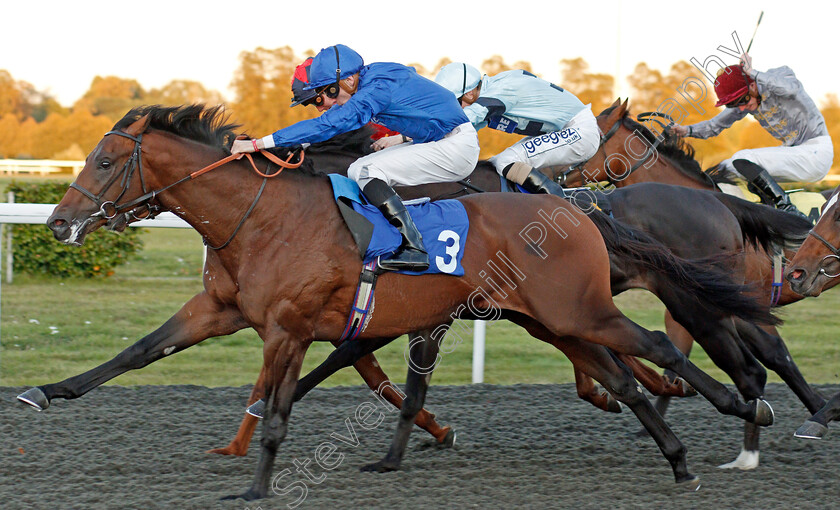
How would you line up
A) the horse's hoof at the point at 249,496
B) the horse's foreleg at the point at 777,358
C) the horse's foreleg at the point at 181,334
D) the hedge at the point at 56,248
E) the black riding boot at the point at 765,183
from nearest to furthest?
the horse's hoof at the point at 249,496 < the horse's foreleg at the point at 181,334 < the horse's foreleg at the point at 777,358 < the black riding boot at the point at 765,183 < the hedge at the point at 56,248

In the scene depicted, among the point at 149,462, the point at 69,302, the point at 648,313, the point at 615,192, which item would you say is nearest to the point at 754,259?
the point at 615,192

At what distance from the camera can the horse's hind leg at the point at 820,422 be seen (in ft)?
13.1

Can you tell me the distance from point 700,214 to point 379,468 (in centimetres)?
200

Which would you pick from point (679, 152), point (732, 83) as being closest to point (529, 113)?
point (679, 152)

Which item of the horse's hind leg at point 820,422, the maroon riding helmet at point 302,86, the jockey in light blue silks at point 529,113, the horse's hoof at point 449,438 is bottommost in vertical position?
the horse's hoof at point 449,438

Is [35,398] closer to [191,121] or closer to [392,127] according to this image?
[191,121]

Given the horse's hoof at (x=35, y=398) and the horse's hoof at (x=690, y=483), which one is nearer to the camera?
the horse's hoof at (x=690, y=483)

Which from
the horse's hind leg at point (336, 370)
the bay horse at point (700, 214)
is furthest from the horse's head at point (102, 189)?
the bay horse at point (700, 214)

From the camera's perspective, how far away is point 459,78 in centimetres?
468

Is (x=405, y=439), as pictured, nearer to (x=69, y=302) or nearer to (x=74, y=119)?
(x=69, y=302)

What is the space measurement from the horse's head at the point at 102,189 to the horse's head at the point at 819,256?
9.26ft

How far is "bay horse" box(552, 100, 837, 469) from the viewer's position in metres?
4.36

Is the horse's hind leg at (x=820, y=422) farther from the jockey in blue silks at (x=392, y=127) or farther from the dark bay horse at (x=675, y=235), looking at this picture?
the jockey in blue silks at (x=392, y=127)

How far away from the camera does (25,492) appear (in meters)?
3.28
